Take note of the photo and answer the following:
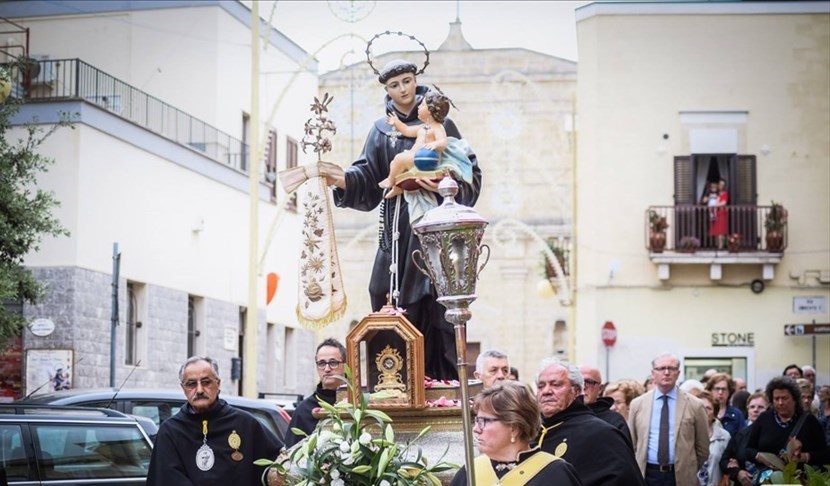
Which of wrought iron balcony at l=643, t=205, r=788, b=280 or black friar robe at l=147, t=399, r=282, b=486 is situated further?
wrought iron balcony at l=643, t=205, r=788, b=280

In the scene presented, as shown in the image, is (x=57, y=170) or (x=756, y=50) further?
(x=756, y=50)

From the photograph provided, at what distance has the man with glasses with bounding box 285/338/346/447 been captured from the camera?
10500 millimetres

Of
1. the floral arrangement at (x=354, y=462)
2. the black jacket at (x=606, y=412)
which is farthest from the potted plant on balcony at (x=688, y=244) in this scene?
the floral arrangement at (x=354, y=462)

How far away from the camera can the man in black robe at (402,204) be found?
389 inches

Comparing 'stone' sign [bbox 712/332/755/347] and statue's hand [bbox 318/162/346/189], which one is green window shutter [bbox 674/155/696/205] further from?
statue's hand [bbox 318/162/346/189]

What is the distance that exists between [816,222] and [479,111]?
730 inches

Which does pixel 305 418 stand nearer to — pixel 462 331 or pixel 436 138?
pixel 436 138

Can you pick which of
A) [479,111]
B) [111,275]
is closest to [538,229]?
[479,111]

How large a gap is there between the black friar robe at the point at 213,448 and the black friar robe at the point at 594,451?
A: 1940 millimetres

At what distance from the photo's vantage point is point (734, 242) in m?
32.9

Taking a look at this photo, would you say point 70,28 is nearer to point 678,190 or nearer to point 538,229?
point 678,190

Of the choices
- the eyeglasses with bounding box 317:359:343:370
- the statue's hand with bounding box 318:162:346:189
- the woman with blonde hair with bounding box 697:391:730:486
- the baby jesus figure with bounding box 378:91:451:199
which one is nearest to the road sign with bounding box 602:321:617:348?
the woman with blonde hair with bounding box 697:391:730:486

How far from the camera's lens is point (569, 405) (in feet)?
29.0

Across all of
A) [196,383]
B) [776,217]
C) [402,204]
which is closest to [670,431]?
[402,204]
